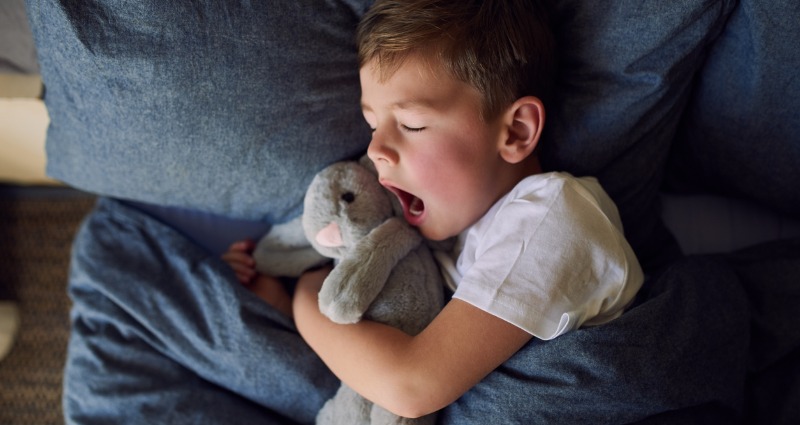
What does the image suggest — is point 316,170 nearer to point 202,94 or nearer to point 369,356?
point 202,94

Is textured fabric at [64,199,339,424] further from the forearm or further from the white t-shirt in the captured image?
the white t-shirt

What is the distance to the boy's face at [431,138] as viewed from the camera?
851 millimetres

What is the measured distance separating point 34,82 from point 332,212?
0.67 m

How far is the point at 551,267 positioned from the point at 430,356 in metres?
0.20

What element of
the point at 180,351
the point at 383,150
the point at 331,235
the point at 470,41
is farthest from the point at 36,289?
the point at 470,41

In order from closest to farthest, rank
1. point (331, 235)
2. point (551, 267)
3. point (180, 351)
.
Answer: point (551, 267) < point (331, 235) < point (180, 351)

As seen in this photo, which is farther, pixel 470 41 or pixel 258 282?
pixel 258 282

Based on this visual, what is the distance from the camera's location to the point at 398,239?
0.90m

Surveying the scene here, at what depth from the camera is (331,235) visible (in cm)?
92

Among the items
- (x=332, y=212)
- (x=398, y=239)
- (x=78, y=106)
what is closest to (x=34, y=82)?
(x=78, y=106)

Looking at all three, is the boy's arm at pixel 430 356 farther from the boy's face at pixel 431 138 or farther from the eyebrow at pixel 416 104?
the eyebrow at pixel 416 104

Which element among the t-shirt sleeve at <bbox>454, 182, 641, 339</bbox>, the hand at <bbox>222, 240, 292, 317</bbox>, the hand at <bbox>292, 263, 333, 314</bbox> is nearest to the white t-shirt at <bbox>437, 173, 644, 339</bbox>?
the t-shirt sleeve at <bbox>454, 182, 641, 339</bbox>

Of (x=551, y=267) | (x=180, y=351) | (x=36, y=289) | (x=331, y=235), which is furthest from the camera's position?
(x=36, y=289)

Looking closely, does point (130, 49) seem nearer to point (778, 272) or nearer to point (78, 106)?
point (78, 106)
